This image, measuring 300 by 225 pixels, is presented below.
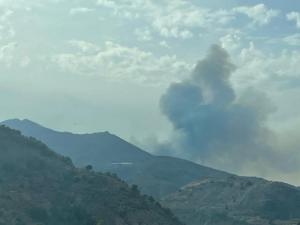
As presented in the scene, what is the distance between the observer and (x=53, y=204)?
132 meters

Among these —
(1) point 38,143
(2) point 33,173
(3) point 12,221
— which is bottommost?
(3) point 12,221

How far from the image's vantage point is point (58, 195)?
137875 mm

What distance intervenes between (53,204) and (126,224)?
53.5ft

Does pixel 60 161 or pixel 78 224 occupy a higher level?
pixel 60 161

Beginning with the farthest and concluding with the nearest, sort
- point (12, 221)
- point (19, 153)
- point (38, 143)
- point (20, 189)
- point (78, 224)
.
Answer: point (38, 143), point (19, 153), point (20, 189), point (78, 224), point (12, 221)

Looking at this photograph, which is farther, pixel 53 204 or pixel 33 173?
pixel 33 173

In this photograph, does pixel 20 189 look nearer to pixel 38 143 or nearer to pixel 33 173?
pixel 33 173

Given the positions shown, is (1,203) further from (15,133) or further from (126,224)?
(15,133)

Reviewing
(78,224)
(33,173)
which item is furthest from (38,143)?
(78,224)

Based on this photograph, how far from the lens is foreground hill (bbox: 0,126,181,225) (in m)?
124

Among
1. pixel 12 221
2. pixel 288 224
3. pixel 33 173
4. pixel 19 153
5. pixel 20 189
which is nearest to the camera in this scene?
pixel 12 221

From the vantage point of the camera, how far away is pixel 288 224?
197m

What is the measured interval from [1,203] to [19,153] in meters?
41.6

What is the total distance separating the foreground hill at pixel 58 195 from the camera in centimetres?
12438
